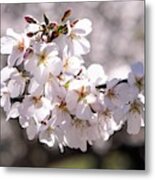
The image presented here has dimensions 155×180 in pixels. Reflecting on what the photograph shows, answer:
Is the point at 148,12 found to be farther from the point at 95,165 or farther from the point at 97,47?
the point at 95,165

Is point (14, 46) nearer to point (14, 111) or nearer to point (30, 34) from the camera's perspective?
point (30, 34)

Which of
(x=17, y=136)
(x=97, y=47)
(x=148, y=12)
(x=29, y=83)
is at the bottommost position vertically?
(x=17, y=136)

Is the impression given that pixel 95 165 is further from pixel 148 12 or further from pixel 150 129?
pixel 148 12

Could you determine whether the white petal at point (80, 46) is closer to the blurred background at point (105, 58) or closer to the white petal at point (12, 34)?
the blurred background at point (105, 58)

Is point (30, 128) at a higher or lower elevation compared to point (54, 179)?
higher

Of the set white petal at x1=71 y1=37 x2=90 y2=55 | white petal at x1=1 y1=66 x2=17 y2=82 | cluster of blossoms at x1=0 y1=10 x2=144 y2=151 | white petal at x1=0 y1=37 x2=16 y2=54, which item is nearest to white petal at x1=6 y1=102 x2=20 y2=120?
cluster of blossoms at x1=0 y1=10 x2=144 y2=151

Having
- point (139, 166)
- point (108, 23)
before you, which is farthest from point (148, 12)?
point (139, 166)
